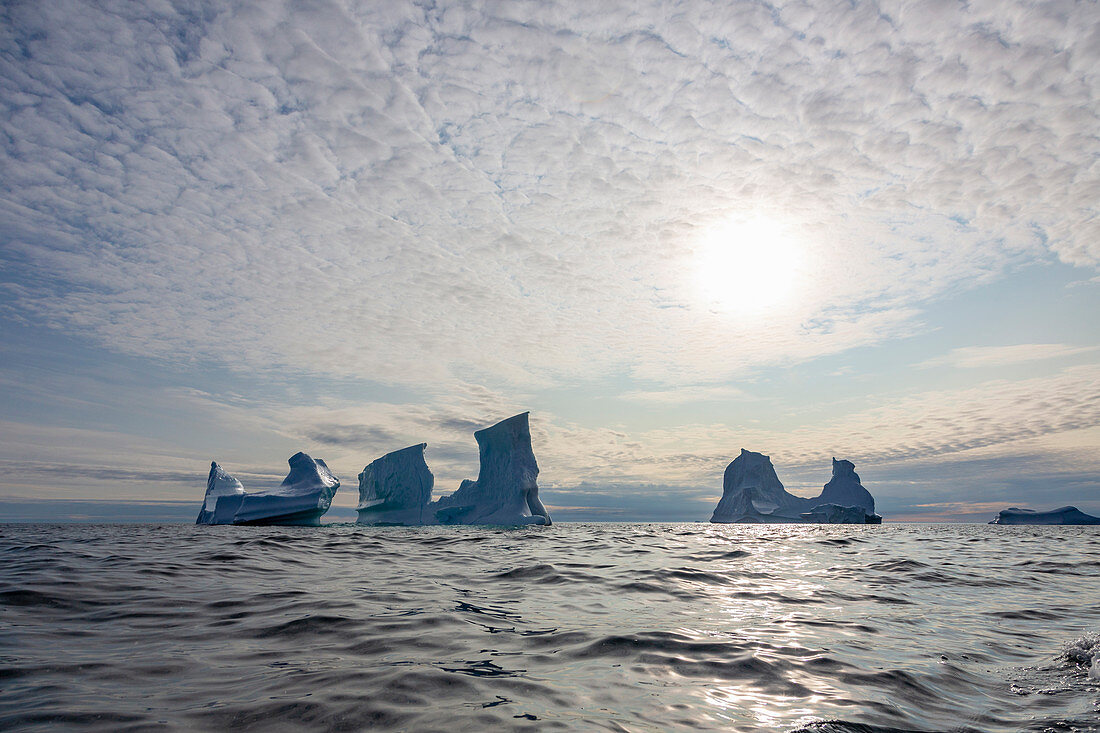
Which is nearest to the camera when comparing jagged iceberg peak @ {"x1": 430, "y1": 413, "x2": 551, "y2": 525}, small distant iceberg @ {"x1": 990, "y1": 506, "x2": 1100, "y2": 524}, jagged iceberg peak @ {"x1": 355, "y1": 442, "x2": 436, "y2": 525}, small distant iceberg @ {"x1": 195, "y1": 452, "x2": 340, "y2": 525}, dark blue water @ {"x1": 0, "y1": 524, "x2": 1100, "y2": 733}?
dark blue water @ {"x1": 0, "y1": 524, "x2": 1100, "y2": 733}

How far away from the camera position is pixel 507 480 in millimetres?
41500

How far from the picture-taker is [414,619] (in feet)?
17.8

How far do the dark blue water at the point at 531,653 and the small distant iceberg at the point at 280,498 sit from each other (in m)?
29.1

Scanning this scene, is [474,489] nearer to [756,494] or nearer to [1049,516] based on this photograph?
[756,494]

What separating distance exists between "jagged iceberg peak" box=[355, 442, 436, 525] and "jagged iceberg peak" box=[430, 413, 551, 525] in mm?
4905

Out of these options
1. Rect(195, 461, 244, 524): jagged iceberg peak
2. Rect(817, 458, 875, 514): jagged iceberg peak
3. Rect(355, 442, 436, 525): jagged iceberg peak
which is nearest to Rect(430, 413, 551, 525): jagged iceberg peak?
Rect(355, 442, 436, 525): jagged iceberg peak

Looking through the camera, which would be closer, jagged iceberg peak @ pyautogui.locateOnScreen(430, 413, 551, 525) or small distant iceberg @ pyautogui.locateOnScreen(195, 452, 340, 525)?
small distant iceberg @ pyautogui.locateOnScreen(195, 452, 340, 525)

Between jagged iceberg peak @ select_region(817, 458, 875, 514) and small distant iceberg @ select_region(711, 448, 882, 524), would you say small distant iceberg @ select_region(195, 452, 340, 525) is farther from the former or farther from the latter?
jagged iceberg peak @ select_region(817, 458, 875, 514)

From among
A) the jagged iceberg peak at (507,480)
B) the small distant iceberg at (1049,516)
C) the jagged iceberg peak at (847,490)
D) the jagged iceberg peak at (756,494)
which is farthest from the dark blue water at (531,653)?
the small distant iceberg at (1049,516)

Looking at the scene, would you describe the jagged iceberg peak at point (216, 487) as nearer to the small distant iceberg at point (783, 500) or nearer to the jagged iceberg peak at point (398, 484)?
the jagged iceberg peak at point (398, 484)

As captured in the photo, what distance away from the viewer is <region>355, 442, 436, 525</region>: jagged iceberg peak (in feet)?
149

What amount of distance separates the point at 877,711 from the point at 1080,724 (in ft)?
3.42

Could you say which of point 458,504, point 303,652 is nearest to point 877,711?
point 303,652

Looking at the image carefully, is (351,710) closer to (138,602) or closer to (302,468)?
(138,602)
